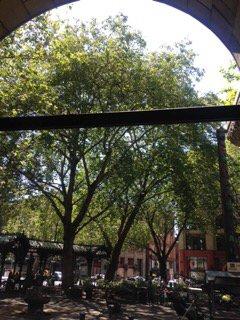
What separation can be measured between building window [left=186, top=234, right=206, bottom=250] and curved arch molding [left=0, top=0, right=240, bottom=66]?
193 feet

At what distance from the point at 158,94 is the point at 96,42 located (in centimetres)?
491

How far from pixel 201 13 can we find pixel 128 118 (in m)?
2.26

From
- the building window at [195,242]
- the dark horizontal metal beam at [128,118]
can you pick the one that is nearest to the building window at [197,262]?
the building window at [195,242]

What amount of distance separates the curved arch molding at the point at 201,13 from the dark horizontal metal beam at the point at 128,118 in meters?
1.73

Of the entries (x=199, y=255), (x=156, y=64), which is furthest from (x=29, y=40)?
(x=199, y=255)

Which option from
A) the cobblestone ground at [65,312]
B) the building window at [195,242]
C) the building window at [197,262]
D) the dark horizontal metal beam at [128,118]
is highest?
the building window at [195,242]

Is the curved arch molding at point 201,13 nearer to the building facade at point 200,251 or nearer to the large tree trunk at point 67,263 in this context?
the large tree trunk at point 67,263

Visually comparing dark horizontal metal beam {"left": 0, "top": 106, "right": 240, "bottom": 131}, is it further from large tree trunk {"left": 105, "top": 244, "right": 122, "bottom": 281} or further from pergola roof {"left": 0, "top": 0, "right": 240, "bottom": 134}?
large tree trunk {"left": 105, "top": 244, "right": 122, "bottom": 281}

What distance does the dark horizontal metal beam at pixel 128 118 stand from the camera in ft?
5.90

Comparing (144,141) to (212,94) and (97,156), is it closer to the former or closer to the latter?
(97,156)

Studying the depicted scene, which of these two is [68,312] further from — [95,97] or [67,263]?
[95,97]

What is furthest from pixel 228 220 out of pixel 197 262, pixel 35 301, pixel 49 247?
pixel 197 262

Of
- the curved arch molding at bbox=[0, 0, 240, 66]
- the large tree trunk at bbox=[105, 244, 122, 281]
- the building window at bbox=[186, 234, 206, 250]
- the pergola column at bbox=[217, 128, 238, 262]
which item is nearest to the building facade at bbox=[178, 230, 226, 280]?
the building window at bbox=[186, 234, 206, 250]

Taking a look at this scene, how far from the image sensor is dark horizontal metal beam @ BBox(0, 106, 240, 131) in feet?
5.90
